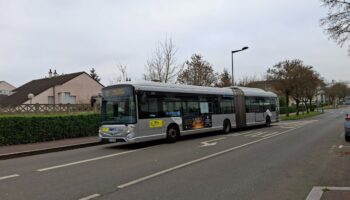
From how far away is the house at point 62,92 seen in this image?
43.2 m

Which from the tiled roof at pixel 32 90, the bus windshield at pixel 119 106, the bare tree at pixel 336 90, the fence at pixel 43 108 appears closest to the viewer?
the bus windshield at pixel 119 106

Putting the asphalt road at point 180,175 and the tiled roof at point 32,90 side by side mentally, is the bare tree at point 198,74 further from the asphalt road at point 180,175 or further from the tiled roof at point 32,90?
the asphalt road at point 180,175

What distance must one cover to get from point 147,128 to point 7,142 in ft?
21.7

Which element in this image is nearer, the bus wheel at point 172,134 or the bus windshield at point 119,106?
the bus windshield at point 119,106

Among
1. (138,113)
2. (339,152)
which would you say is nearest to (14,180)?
(138,113)

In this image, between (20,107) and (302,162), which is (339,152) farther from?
(20,107)

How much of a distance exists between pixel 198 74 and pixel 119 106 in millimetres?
30174

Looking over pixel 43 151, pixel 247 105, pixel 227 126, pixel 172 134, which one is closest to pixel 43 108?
pixel 43 151

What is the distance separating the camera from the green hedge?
16.4 m

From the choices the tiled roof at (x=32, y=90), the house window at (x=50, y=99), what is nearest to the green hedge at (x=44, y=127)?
the house window at (x=50, y=99)

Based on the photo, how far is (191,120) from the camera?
62.3 feet

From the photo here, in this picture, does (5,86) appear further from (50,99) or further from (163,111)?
(163,111)

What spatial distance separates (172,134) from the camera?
1728cm

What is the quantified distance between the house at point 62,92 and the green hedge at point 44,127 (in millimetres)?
21666
